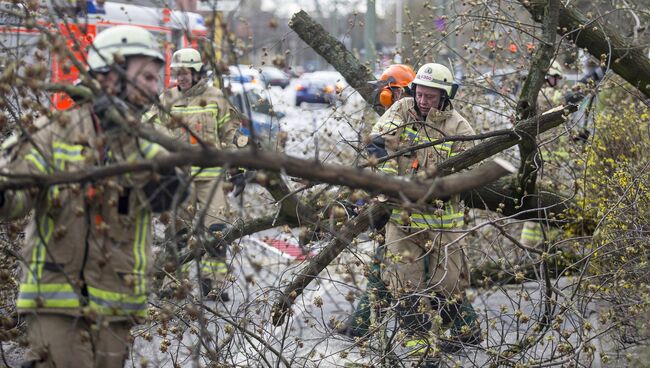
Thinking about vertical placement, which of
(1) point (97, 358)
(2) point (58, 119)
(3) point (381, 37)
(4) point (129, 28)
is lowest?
(1) point (97, 358)

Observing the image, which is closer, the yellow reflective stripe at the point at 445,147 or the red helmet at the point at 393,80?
the yellow reflective stripe at the point at 445,147

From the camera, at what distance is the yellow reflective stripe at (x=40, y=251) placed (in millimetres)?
3742

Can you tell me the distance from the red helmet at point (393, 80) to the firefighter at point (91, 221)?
11.2 feet

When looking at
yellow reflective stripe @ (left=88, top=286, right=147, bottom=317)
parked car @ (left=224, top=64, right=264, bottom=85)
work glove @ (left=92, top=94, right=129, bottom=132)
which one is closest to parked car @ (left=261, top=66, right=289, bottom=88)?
parked car @ (left=224, top=64, right=264, bottom=85)

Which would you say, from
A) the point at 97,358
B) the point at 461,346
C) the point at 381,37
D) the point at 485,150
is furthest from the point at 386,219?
the point at 381,37

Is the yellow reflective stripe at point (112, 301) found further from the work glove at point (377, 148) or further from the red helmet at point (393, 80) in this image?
the red helmet at point (393, 80)

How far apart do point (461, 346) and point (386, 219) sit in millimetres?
1355

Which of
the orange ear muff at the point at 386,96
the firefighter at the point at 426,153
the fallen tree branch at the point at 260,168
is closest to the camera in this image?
the fallen tree branch at the point at 260,168

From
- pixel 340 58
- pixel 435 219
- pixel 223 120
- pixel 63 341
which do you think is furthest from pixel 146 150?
pixel 340 58

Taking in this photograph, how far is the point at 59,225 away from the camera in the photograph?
3.75 metres

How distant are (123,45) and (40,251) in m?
0.88

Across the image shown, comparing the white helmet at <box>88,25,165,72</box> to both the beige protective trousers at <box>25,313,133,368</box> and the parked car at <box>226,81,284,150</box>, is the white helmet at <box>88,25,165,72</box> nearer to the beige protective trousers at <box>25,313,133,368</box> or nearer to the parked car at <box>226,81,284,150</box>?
the parked car at <box>226,81,284,150</box>

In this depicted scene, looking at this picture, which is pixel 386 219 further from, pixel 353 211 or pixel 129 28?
pixel 129 28

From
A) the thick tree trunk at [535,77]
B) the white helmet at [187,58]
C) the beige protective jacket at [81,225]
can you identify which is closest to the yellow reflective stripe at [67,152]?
the beige protective jacket at [81,225]
